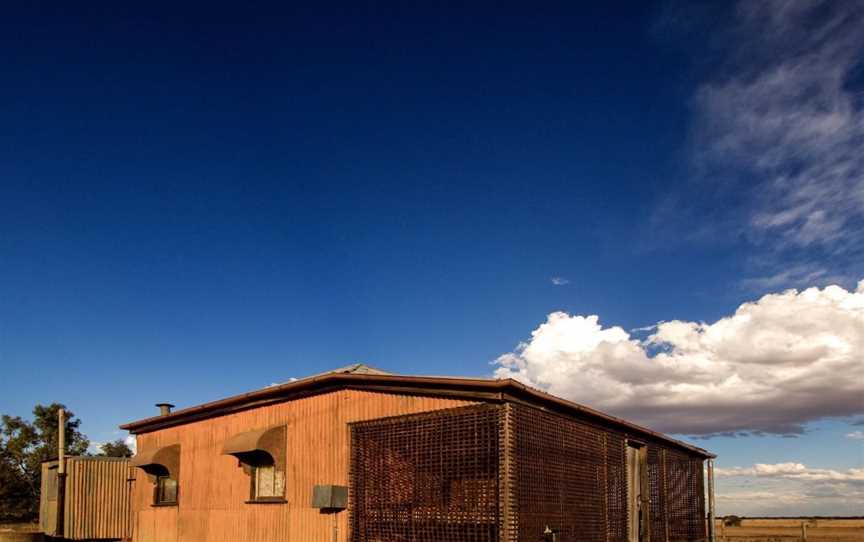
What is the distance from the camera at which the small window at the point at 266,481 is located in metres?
16.9

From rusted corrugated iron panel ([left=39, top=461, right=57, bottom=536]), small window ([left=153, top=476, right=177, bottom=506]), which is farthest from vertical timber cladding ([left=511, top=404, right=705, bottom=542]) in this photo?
rusted corrugated iron panel ([left=39, top=461, right=57, bottom=536])

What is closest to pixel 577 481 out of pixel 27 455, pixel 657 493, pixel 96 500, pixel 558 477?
pixel 558 477

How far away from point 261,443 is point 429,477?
562 centimetres

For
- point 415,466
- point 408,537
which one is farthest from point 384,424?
point 408,537

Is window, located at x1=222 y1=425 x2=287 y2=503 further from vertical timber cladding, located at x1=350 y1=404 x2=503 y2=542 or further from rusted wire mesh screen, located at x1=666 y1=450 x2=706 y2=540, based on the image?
rusted wire mesh screen, located at x1=666 y1=450 x2=706 y2=540

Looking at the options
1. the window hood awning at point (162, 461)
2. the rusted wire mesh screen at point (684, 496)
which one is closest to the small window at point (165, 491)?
the window hood awning at point (162, 461)

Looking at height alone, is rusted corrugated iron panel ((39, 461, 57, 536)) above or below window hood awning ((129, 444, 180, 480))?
below

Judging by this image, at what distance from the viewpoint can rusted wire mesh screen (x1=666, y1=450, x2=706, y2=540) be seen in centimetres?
2111

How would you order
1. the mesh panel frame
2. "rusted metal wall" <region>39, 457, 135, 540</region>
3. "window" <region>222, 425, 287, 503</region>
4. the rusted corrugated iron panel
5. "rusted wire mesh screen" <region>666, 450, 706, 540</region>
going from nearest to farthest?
1. the mesh panel frame
2. "window" <region>222, 425, 287, 503</region>
3. "rusted wire mesh screen" <region>666, 450, 706, 540</region>
4. "rusted metal wall" <region>39, 457, 135, 540</region>
5. the rusted corrugated iron panel

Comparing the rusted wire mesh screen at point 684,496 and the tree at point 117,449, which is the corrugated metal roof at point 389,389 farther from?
the tree at point 117,449

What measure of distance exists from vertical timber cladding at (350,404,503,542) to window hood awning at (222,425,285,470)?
9.48 feet

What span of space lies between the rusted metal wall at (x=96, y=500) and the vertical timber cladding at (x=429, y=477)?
1183 cm

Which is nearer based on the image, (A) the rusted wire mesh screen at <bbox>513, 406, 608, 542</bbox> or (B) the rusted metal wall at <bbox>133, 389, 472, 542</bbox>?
(A) the rusted wire mesh screen at <bbox>513, 406, 608, 542</bbox>

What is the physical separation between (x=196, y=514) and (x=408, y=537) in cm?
861
